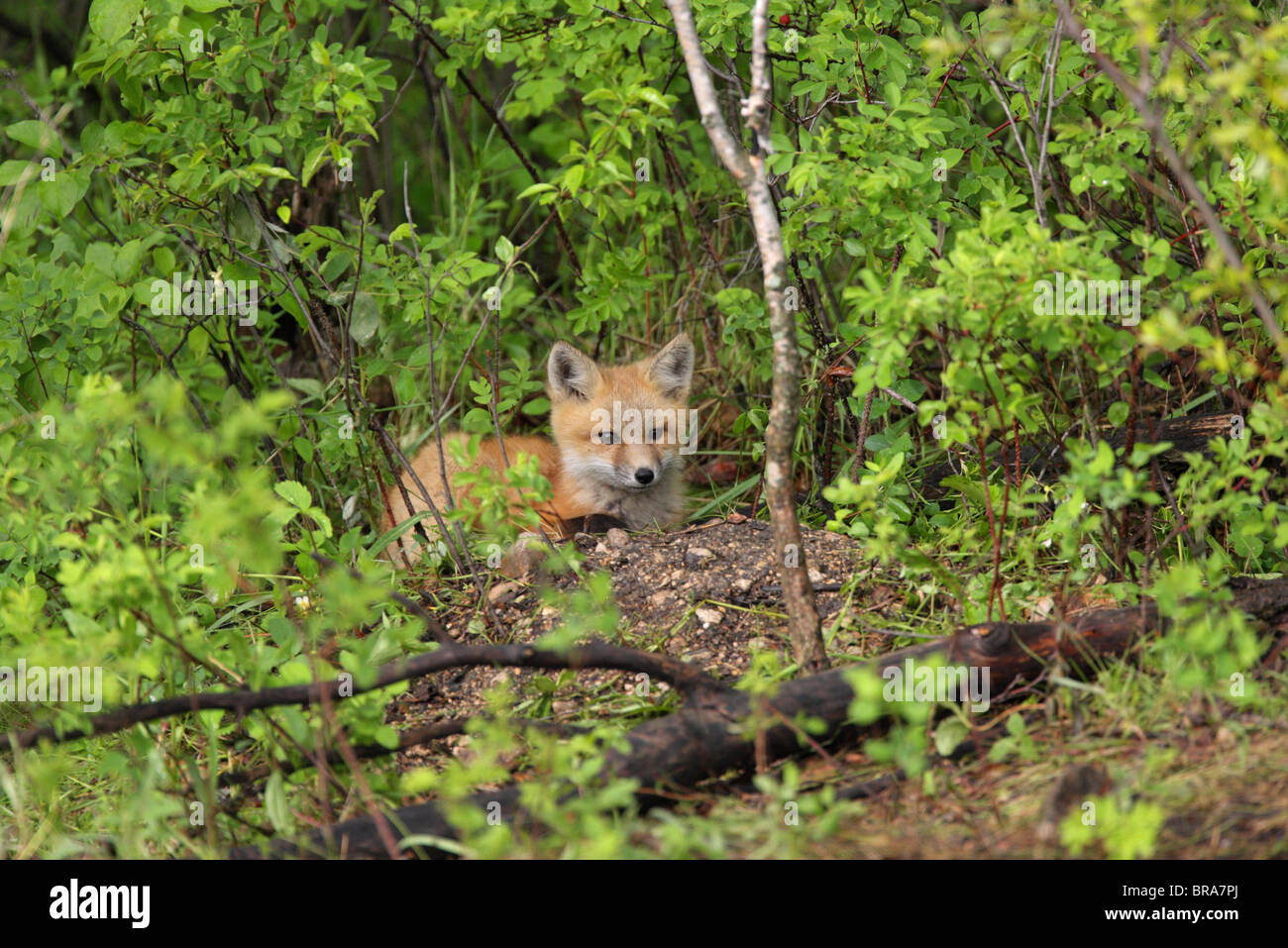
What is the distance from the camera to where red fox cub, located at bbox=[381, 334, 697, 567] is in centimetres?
545

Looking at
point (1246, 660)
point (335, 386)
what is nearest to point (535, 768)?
point (1246, 660)

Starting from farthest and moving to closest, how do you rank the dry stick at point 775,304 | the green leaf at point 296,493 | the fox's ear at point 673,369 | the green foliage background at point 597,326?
the fox's ear at point 673,369 → the green leaf at point 296,493 → the dry stick at point 775,304 → the green foliage background at point 597,326

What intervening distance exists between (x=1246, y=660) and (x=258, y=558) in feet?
7.25

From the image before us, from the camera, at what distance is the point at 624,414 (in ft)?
18.1

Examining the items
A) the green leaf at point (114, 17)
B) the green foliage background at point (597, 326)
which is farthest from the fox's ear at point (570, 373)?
the green leaf at point (114, 17)

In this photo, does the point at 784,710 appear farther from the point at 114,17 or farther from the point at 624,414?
the point at 114,17

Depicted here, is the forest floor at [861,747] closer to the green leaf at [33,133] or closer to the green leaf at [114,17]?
the green leaf at [33,133]

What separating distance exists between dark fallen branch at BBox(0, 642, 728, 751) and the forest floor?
214 millimetres

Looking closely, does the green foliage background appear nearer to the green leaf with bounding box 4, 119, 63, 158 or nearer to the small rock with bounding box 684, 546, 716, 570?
the green leaf with bounding box 4, 119, 63, 158

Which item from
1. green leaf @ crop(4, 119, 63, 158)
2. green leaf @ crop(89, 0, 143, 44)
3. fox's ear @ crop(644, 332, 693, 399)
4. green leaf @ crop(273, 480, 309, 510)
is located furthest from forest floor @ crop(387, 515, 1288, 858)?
green leaf @ crop(89, 0, 143, 44)

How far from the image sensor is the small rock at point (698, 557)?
4.25m

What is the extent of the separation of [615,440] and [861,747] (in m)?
2.77

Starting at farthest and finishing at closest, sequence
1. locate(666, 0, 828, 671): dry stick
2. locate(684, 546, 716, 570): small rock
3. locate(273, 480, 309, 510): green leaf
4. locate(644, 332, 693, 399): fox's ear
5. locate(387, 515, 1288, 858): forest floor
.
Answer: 1. locate(644, 332, 693, 399): fox's ear
2. locate(684, 546, 716, 570): small rock
3. locate(273, 480, 309, 510): green leaf
4. locate(666, 0, 828, 671): dry stick
5. locate(387, 515, 1288, 858): forest floor

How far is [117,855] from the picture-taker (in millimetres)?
2824
